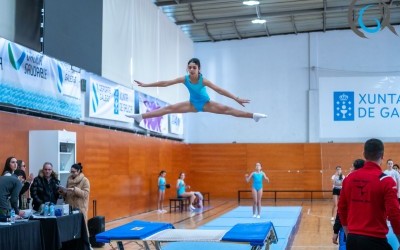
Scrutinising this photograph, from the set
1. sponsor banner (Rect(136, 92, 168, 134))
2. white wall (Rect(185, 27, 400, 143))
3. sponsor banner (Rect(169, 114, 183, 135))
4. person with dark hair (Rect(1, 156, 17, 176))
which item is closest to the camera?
person with dark hair (Rect(1, 156, 17, 176))

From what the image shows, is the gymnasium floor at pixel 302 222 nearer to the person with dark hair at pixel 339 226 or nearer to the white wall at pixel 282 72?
the person with dark hair at pixel 339 226

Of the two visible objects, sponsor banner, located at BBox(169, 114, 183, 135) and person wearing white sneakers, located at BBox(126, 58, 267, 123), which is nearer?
person wearing white sneakers, located at BBox(126, 58, 267, 123)

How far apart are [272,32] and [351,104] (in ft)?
16.1

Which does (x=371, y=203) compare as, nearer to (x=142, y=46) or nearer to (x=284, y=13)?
(x=142, y=46)

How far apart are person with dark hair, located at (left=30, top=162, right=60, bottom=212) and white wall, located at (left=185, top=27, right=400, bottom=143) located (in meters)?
15.4

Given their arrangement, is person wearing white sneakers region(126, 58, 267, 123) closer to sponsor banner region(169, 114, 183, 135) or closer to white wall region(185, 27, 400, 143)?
sponsor banner region(169, 114, 183, 135)

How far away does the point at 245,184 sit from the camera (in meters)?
23.8

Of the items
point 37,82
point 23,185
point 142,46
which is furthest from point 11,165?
point 142,46

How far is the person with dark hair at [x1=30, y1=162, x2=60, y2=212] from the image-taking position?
8547 mm

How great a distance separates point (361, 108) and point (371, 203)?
19.5 metres

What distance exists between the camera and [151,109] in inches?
724

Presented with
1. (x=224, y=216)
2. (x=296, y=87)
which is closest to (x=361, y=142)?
(x=296, y=87)

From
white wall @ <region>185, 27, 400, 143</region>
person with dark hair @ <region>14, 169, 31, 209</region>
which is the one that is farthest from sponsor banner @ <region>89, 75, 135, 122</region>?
white wall @ <region>185, 27, 400, 143</region>

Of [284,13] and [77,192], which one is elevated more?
[284,13]
